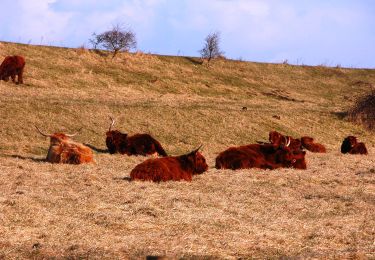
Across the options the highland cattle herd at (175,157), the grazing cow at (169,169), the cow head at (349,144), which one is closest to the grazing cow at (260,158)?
the highland cattle herd at (175,157)

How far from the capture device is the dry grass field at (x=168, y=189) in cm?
863

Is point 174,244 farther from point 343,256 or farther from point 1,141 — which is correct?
point 1,141

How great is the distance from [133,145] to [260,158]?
4.36 m

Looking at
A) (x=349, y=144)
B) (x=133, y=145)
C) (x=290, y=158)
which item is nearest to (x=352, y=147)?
(x=349, y=144)

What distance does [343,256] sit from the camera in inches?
317

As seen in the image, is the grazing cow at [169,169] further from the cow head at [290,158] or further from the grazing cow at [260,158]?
the cow head at [290,158]

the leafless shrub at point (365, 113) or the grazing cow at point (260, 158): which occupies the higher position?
the leafless shrub at point (365, 113)

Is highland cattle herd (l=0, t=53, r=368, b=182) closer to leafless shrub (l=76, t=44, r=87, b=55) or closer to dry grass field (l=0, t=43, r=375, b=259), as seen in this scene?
dry grass field (l=0, t=43, r=375, b=259)

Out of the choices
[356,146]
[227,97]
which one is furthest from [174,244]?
[227,97]

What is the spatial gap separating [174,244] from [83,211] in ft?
7.95

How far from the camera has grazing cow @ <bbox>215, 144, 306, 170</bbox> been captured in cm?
1703

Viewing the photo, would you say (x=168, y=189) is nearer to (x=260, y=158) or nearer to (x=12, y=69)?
(x=260, y=158)

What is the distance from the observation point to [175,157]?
1505 centimetres

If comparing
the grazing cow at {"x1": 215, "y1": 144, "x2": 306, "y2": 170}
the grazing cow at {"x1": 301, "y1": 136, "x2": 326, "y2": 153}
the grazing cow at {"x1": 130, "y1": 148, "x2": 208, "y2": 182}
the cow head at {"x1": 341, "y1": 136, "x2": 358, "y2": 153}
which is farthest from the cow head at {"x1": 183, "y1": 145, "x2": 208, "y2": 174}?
the cow head at {"x1": 341, "y1": 136, "x2": 358, "y2": 153}
